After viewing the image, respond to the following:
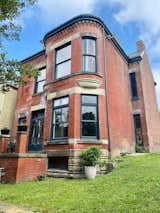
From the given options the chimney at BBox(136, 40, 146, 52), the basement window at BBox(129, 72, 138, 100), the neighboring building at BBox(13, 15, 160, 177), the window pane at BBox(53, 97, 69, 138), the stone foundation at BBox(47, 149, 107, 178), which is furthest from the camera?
the chimney at BBox(136, 40, 146, 52)

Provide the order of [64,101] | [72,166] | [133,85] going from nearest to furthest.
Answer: [72,166] → [64,101] → [133,85]

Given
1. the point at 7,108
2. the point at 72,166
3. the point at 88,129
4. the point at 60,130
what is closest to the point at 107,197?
the point at 72,166

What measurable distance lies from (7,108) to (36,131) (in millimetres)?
4793

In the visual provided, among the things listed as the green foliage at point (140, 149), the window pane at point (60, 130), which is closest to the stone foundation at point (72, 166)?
the window pane at point (60, 130)

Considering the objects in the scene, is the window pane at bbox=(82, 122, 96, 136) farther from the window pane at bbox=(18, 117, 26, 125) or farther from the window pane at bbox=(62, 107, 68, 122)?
the window pane at bbox=(18, 117, 26, 125)

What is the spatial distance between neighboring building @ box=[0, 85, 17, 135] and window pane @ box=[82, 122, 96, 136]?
868 cm

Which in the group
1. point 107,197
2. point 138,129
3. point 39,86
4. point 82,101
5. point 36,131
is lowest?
point 107,197

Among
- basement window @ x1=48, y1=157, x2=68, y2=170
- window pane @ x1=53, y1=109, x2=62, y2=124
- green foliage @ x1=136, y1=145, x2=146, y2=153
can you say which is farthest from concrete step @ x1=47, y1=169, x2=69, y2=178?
green foliage @ x1=136, y1=145, x2=146, y2=153

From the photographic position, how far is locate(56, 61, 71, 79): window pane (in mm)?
11562

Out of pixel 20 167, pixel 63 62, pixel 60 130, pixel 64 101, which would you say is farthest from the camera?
pixel 63 62

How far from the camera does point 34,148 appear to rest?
1281 cm

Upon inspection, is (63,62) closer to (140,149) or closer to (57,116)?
(57,116)

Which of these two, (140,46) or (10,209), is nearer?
(10,209)

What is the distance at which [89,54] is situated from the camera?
11.4 m
